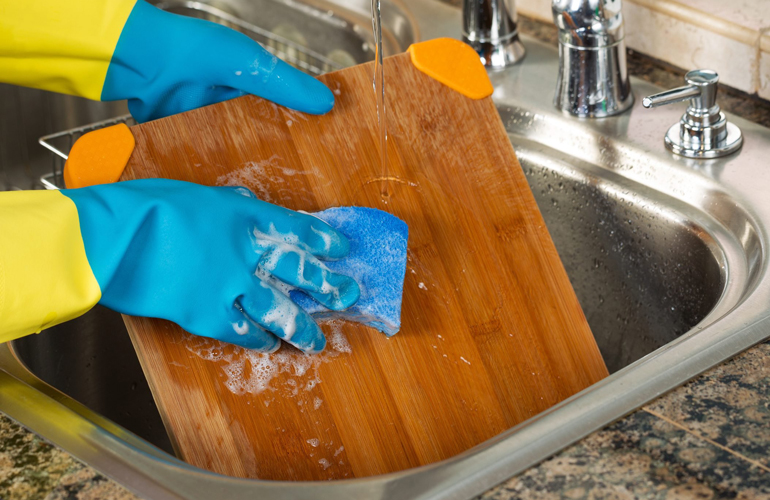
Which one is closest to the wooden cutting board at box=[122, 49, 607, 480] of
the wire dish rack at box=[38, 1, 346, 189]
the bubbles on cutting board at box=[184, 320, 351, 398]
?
the bubbles on cutting board at box=[184, 320, 351, 398]

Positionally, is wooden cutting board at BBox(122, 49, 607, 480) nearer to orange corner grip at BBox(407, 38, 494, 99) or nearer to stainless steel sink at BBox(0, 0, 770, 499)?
orange corner grip at BBox(407, 38, 494, 99)

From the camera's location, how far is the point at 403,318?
937 mm

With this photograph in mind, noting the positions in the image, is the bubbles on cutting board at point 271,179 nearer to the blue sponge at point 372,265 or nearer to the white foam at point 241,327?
the blue sponge at point 372,265

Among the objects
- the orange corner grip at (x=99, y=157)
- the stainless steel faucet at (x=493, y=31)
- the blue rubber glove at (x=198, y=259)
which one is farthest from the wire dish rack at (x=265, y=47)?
the blue rubber glove at (x=198, y=259)

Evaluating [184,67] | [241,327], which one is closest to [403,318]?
[241,327]

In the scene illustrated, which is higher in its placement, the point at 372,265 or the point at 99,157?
the point at 99,157

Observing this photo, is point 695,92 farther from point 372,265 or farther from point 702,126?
point 372,265

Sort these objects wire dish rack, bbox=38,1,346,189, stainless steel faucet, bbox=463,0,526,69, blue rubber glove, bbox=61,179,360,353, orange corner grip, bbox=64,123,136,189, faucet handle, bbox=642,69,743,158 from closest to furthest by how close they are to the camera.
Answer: blue rubber glove, bbox=61,179,360,353 → orange corner grip, bbox=64,123,136,189 → faucet handle, bbox=642,69,743,158 → stainless steel faucet, bbox=463,0,526,69 → wire dish rack, bbox=38,1,346,189

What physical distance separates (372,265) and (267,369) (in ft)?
0.58

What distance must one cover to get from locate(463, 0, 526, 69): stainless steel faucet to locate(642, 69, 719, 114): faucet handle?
38cm

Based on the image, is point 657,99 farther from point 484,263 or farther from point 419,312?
point 419,312

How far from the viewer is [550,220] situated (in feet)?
4.04

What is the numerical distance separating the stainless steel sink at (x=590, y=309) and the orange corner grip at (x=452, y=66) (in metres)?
0.24

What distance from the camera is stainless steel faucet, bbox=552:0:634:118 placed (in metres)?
1.08
